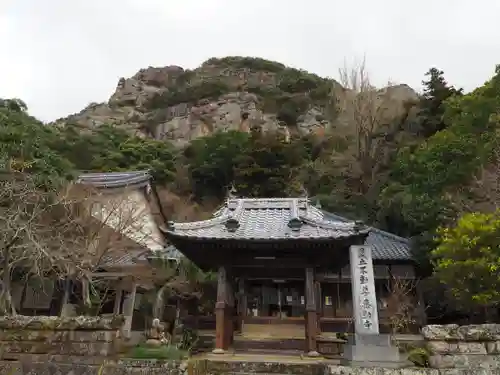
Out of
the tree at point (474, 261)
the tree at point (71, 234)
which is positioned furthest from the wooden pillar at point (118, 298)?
the tree at point (474, 261)

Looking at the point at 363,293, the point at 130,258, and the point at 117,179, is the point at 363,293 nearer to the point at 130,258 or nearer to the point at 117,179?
the point at 130,258

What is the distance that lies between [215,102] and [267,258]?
145ft

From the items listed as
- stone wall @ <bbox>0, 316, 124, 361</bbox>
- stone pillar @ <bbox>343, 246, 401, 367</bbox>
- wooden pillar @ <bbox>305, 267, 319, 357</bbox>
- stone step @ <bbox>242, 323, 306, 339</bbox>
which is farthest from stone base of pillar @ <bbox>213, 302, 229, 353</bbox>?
stone wall @ <bbox>0, 316, 124, 361</bbox>

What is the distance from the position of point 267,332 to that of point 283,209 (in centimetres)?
491

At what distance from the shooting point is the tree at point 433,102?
31047 millimetres

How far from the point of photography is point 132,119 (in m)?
57.3

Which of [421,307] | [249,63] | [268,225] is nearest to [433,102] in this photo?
[421,307]

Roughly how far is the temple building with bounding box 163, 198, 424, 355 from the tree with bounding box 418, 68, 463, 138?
17.8 metres

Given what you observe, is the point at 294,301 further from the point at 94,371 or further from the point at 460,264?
the point at 94,371

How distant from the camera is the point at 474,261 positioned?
12898mm

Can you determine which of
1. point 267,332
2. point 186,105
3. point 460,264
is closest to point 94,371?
point 267,332

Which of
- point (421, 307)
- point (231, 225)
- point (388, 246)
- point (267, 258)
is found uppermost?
point (388, 246)

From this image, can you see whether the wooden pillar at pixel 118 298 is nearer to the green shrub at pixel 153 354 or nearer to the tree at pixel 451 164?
the green shrub at pixel 153 354

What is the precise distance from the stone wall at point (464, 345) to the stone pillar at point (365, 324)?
3127 mm
